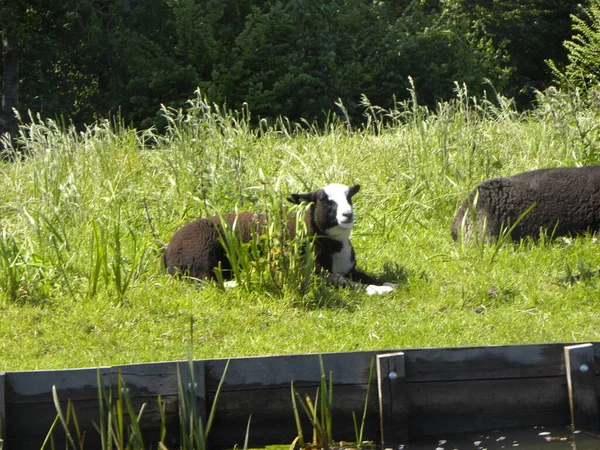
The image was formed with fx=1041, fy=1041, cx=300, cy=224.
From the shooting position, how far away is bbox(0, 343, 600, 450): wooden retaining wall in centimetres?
629

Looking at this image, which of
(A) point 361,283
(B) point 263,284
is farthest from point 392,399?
(A) point 361,283

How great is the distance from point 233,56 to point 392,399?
21554mm

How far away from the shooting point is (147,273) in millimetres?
9445

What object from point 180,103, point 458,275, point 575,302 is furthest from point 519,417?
point 180,103

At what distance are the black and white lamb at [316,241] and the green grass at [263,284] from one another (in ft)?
0.69

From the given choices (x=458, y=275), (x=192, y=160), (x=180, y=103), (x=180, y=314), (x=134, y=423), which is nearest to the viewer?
(x=134, y=423)

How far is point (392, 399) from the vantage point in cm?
649

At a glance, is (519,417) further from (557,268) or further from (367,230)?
(367,230)

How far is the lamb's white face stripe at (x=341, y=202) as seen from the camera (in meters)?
9.03

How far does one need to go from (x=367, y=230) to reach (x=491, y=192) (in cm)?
136

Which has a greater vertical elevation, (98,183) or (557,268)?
(98,183)

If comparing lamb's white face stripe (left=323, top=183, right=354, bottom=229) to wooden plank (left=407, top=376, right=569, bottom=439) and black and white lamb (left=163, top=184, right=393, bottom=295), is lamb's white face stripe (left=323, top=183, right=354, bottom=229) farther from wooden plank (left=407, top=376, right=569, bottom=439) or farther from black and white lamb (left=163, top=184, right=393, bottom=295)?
wooden plank (left=407, top=376, right=569, bottom=439)

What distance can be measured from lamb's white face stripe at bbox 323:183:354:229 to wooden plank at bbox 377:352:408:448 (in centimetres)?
266

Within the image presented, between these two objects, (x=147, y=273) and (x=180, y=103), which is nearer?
A: (x=147, y=273)
